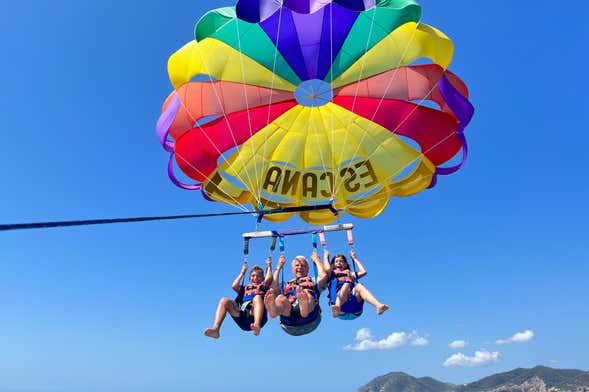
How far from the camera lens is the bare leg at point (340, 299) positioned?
22.8 feet

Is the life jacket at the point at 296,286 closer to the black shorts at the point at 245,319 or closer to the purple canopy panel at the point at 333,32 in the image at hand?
the black shorts at the point at 245,319

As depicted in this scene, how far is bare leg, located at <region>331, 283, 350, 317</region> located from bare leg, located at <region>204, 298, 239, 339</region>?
162 cm

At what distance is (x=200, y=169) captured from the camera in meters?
9.27

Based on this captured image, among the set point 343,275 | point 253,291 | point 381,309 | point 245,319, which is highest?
point 343,275

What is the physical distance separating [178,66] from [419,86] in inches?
188

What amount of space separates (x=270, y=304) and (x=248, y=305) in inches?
19.3

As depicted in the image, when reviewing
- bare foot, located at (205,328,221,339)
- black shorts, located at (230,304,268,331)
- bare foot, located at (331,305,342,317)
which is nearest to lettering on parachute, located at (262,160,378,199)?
bare foot, located at (331,305,342,317)

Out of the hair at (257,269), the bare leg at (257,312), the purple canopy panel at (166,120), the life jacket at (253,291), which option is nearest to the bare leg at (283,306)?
the bare leg at (257,312)

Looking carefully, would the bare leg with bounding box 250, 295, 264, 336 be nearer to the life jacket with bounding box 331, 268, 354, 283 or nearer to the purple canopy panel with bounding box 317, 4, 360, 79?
the life jacket with bounding box 331, 268, 354, 283

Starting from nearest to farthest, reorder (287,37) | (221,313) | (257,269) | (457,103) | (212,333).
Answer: (212,333), (221,313), (257,269), (457,103), (287,37)

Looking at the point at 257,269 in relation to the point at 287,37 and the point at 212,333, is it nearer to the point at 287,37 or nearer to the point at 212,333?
the point at 212,333

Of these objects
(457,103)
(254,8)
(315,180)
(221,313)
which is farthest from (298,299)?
(254,8)

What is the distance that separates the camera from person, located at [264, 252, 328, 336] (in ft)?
22.2

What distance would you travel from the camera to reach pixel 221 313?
671 centimetres
